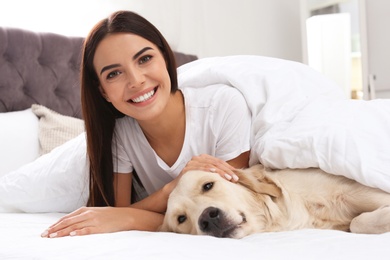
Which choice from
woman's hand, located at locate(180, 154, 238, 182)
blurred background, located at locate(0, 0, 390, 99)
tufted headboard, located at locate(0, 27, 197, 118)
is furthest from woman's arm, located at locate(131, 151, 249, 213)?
blurred background, located at locate(0, 0, 390, 99)

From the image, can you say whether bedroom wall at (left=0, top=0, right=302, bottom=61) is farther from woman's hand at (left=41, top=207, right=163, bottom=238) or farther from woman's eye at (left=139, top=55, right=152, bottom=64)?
woman's hand at (left=41, top=207, right=163, bottom=238)

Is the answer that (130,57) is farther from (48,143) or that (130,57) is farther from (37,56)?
(37,56)

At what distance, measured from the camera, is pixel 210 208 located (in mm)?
1688

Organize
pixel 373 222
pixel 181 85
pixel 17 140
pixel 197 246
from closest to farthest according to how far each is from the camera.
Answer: pixel 197 246, pixel 373 222, pixel 181 85, pixel 17 140

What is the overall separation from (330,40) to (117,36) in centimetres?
365

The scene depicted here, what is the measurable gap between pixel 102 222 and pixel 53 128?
125cm

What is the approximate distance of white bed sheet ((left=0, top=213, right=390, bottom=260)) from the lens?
4.13 ft

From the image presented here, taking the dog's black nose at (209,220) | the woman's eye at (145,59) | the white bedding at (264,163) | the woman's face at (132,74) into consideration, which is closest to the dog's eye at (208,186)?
the dog's black nose at (209,220)

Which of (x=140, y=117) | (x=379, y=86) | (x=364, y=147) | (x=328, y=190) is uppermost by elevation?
(x=140, y=117)

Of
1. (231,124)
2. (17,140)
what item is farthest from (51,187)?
(231,124)

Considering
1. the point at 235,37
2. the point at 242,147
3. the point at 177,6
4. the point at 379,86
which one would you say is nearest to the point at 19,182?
the point at 242,147

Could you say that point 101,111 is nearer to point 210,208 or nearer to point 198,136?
point 198,136

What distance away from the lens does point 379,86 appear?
18.0ft

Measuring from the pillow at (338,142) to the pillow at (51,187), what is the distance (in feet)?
2.54
